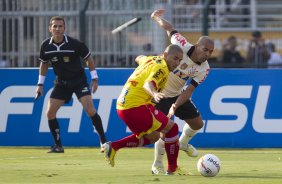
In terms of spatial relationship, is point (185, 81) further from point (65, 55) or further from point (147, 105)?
point (65, 55)

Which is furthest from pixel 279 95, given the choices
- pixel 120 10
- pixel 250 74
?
pixel 120 10

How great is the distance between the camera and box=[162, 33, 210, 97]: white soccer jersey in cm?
1384

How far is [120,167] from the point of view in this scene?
1387 cm

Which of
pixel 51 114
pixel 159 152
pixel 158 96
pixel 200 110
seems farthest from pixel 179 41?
pixel 200 110

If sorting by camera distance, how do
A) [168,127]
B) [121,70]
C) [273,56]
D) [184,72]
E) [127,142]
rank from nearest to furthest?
[168,127] → [127,142] → [184,72] → [121,70] → [273,56]

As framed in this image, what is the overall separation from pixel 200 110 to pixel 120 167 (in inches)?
195

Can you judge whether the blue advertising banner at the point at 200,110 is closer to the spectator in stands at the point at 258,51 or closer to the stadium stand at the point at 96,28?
the stadium stand at the point at 96,28

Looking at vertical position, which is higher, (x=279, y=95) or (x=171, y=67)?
(x=171, y=67)

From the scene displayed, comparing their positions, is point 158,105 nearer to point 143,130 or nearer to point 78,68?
point 143,130

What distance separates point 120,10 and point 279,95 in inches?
210

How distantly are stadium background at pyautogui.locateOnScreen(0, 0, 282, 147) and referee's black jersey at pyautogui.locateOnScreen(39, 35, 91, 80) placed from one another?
1887 mm

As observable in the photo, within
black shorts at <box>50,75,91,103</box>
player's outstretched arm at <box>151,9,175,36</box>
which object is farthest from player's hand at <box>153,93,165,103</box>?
black shorts at <box>50,75,91,103</box>

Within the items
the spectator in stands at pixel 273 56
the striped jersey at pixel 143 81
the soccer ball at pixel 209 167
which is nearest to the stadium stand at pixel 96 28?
the spectator in stands at pixel 273 56

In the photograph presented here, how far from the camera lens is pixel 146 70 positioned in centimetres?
1211
